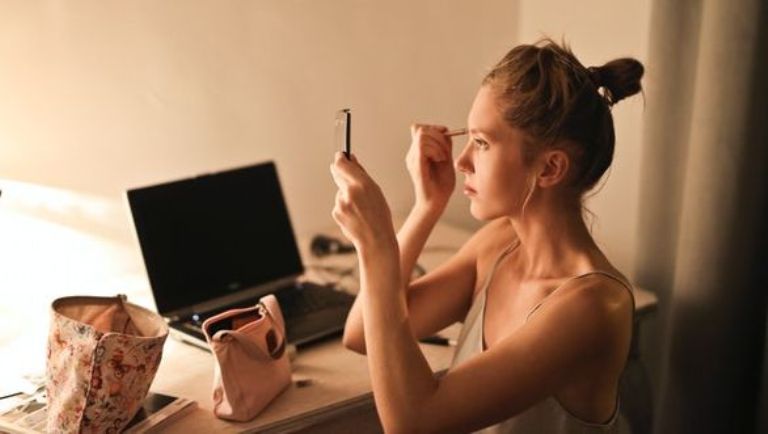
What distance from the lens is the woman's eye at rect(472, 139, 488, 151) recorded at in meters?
1.15

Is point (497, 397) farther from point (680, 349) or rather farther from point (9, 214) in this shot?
point (9, 214)

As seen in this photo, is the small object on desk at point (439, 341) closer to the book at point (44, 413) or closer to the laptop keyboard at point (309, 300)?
the laptop keyboard at point (309, 300)

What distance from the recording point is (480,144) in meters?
1.15

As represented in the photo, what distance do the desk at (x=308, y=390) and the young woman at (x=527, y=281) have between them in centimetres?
16

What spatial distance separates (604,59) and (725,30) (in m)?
0.49

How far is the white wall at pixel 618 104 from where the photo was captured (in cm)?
171

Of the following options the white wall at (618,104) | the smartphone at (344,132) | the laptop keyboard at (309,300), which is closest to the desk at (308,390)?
the laptop keyboard at (309,300)

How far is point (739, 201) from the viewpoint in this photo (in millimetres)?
1365

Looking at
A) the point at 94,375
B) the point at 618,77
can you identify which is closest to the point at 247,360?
the point at 94,375

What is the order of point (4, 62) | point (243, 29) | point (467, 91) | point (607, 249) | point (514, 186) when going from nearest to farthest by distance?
point (514, 186) < point (4, 62) < point (243, 29) < point (607, 249) < point (467, 91)

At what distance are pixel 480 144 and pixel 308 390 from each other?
0.44 m

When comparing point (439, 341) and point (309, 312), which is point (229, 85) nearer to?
point (309, 312)

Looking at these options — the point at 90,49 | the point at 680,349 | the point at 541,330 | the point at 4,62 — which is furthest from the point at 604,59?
the point at 4,62

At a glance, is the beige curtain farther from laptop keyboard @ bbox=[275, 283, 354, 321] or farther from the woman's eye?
laptop keyboard @ bbox=[275, 283, 354, 321]
